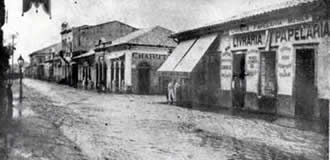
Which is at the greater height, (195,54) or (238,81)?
(195,54)

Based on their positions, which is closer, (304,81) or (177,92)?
(304,81)

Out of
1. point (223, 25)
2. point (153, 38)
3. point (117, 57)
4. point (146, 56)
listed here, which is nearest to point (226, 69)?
point (223, 25)

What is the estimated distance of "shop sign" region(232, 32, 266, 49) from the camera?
1321 centimetres

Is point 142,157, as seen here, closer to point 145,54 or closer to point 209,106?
point 209,106

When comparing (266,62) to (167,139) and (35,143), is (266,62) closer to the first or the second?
(167,139)

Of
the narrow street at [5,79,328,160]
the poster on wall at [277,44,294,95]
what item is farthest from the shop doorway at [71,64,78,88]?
the poster on wall at [277,44,294,95]

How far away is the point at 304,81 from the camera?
11.7 metres

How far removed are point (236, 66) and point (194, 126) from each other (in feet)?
19.1

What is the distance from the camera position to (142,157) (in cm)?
608

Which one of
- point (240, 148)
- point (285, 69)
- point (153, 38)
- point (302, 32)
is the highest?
point (153, 38)

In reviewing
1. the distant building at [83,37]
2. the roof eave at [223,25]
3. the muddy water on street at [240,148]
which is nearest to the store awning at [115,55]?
the distant building at [83,37]

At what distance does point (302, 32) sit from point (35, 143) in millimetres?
8761

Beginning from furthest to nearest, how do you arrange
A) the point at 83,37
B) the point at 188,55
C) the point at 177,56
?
the point at 83,37 → the point at 177,56 → the point at 188,55

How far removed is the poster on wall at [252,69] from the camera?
1345 centimetres
